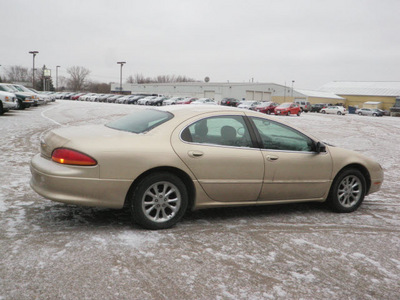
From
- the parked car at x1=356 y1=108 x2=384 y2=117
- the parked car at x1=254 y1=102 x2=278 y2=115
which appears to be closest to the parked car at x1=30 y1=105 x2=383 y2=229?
the parked car at x1=254 y1=102 x2=278 y2=115

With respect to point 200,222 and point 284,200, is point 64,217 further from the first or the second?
point 284,200

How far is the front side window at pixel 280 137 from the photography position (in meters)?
4.91

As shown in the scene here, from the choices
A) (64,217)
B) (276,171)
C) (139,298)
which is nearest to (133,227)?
(64,217)

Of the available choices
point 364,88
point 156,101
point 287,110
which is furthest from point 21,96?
point 364,88

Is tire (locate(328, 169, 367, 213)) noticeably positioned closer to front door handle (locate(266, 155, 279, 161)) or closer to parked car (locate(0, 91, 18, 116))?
front door handle (locate(266, 155, 279, 161))

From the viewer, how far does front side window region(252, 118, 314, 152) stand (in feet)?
16.1

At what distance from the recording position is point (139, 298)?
9.54 feet

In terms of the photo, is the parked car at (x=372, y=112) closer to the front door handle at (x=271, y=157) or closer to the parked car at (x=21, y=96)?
the parked car at (x=21, y=96)

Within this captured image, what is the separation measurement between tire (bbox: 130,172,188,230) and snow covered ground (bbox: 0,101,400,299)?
0.14m

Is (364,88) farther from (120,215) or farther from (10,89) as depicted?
(120,215)

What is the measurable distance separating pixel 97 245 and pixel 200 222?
1.38m

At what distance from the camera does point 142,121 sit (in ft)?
15.8

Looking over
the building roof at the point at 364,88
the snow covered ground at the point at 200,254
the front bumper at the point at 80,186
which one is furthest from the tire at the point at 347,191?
the building roof at the point at 364,88

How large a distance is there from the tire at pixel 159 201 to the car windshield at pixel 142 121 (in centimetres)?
67
